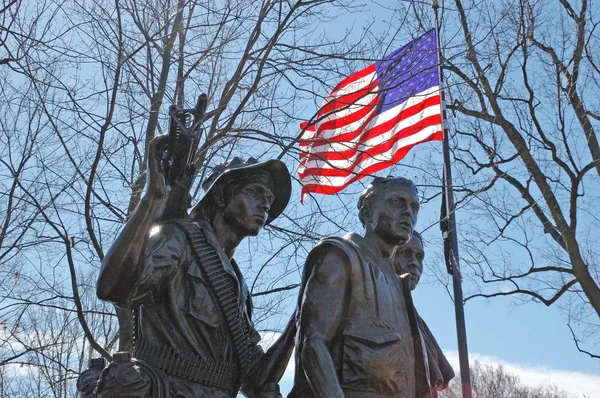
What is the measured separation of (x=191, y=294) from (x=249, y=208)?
25.0 inches

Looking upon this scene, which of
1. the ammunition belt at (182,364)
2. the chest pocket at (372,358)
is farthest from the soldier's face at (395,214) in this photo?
the ammunition belt at (182,364)

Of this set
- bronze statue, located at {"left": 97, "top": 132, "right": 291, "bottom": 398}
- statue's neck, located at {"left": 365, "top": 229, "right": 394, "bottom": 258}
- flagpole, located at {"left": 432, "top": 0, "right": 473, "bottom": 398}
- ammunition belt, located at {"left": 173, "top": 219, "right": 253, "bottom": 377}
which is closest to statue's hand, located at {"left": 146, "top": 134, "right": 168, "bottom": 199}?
bronze statue, located at {"left": 97, "top": 132, "right": 291, "bottom": 398}

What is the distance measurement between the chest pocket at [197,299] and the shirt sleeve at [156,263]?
90 mm

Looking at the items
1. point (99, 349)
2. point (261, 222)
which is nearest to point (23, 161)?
point (99, 349)

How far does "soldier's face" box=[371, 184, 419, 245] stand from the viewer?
4035mm

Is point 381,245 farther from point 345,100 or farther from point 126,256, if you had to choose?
point 345,100

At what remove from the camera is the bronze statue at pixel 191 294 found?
127 inches

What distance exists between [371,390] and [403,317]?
0.48m

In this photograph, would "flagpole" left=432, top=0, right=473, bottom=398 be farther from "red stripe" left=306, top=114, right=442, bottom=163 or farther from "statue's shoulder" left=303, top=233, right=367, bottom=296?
"statue's shoulder" left=303, top=233, right=367, bottom=296

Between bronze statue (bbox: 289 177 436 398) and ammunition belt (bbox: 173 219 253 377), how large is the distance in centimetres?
27

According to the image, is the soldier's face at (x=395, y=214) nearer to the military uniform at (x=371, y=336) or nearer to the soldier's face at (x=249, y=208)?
the military uniform at (x=371, y=336)

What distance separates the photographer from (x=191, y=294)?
11.6ft

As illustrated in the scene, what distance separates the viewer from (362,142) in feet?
33.2

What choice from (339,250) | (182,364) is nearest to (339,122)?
(339,250)
